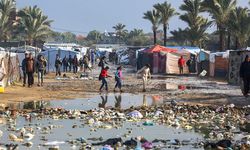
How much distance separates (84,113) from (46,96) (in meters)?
6.68

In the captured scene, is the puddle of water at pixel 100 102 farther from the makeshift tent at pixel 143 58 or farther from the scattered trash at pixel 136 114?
the makeshift tent at pixel 143 58

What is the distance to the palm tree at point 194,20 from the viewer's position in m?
67.6

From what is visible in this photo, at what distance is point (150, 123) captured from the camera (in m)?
15.6

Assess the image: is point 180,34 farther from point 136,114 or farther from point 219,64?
point 136,114

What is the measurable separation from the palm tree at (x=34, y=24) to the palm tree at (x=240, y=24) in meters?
30.7

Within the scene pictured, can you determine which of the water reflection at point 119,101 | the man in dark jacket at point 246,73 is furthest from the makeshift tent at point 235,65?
the water reflection at point 119,101

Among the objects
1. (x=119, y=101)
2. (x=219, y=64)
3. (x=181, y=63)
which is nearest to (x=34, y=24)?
(x=181, y=63)

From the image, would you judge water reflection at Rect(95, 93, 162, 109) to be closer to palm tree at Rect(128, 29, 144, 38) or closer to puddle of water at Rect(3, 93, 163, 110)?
puddle of water at Rect(3, 93, 163, 110)

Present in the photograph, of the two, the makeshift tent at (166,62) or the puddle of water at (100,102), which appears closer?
the puddle of water at (100,102)

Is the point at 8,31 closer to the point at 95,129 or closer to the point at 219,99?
the point at 219,99

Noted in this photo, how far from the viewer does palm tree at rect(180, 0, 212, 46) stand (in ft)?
222

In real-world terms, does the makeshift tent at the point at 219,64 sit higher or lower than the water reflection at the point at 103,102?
higher

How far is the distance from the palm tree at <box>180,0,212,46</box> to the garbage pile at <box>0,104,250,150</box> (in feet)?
158

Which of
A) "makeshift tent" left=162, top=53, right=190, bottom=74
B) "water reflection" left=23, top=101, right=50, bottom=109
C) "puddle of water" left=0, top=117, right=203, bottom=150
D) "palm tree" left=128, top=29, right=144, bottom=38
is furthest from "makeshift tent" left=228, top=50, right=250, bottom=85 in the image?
"palm tree" left=128, top=29, right=144, bottom=38
